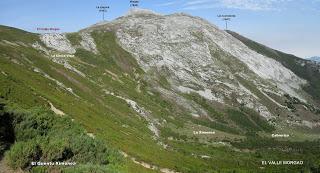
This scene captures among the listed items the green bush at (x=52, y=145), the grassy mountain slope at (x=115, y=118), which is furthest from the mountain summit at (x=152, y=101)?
the grassy mountain slope at (x=115, y=118)

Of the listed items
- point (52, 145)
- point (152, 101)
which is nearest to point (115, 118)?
point (152, 101)

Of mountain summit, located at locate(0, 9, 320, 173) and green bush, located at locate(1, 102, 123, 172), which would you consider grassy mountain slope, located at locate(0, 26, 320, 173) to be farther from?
mountain summit, located at locate(0, 9, 320, 173)

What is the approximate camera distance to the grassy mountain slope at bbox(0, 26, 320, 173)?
47938 mm

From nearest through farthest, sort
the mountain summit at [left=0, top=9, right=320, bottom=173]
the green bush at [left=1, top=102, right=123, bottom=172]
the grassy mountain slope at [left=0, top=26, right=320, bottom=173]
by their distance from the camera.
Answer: the green bush at [left=1, top=102, right=123, bottom=172], the grassy mountain slope at [left=0, top=26, right=320, bottom=173], the mountain summit at [left=0, top=9, right=320, bottom=173]

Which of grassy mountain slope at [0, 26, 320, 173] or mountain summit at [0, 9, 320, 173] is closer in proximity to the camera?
grassy mountain slope at [0, 26, 320, 173]

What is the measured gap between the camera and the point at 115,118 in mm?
99812

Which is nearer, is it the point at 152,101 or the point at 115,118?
the point at 115,118

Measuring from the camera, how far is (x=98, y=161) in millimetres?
42938

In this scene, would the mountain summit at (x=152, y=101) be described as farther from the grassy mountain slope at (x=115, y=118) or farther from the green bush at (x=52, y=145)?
the grassy mountain slope at (x=115, y=118)

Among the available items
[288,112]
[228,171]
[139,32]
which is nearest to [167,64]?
[139,32]

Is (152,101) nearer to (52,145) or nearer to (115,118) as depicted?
(115,118)

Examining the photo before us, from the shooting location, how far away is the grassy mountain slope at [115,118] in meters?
47.9

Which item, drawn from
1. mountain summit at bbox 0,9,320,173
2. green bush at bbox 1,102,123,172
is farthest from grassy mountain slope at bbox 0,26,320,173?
mountain summit at bbox 0,9,320,173

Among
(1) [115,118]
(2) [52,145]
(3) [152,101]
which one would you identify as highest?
(2) [52,145]
